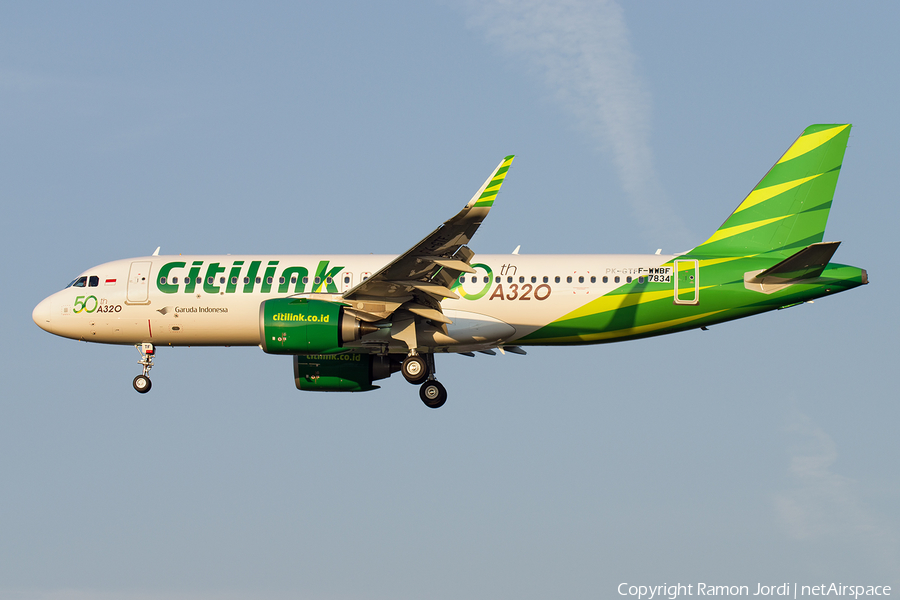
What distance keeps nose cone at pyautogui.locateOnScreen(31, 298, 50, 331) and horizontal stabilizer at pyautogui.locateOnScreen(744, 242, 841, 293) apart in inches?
823

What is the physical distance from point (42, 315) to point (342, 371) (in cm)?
951

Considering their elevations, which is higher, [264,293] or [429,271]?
[429,271]

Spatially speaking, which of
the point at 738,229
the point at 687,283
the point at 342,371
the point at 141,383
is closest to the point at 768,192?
the point at 738,229

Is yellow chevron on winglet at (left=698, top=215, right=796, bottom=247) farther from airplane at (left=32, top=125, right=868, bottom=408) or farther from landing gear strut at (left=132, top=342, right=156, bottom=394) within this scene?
landing gear strut at (left=132, top=342, right=156, bottom=394)

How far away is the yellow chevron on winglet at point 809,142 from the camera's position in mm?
31031

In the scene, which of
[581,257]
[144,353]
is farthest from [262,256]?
[581,257]

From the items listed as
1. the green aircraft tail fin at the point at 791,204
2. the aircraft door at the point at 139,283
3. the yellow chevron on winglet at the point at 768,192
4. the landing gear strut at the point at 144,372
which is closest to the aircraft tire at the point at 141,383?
the landing gear strut at the point at 144,372

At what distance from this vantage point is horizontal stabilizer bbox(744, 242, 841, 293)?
27609 mm

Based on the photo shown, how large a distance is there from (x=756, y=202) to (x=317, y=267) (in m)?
13.0

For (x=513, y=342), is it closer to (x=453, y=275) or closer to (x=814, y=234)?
(x=453, y=275)

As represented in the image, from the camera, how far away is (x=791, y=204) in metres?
30.8

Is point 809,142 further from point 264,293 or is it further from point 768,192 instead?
point 264,293

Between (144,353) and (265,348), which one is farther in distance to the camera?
(144,353)

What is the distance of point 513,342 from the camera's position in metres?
30.6
